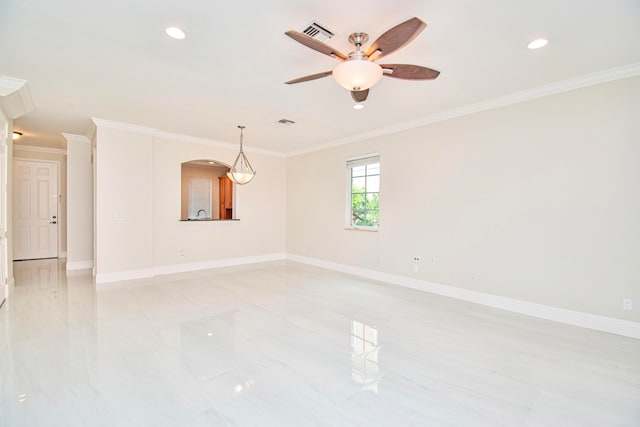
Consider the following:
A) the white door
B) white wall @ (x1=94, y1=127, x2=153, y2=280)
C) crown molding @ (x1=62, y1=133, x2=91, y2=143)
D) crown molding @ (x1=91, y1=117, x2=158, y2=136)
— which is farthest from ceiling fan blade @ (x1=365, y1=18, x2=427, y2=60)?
the white door

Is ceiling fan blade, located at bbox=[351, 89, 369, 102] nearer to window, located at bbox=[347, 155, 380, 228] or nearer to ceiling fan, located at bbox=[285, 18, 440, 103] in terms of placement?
ceiling fan, located at bbox=[285, 18, 440, 103]

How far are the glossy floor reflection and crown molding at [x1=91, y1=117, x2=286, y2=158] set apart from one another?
9.08 ft

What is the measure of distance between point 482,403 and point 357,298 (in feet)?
7.78

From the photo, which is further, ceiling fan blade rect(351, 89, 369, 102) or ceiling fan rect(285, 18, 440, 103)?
ceiling fan blade rect(351, 89, 369, 102)

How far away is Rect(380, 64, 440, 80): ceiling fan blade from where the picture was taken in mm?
2420

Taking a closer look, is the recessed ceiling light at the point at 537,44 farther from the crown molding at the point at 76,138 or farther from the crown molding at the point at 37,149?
the crown molding at the point at 37,149

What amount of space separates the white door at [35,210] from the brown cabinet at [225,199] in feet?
13.4

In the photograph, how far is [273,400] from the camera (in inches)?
77.2

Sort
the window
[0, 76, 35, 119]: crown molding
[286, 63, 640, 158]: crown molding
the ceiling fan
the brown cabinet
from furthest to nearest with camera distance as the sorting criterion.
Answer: the brown cabinet → the window → [0, 76, 35, 119]: crown molding → [286, 63, 640, 158]: crown molding → the ceiling fan

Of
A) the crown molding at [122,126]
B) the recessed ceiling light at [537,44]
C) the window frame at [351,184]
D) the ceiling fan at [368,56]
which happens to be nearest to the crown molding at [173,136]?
the crown molding at [122,126]

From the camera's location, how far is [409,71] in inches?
98.1

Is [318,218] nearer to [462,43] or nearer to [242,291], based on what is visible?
[242,291]

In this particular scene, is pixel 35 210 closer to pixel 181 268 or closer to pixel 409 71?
pixel 181 268

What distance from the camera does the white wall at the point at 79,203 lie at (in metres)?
5.95
